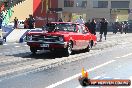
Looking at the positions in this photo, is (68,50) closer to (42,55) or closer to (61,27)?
(42,55)

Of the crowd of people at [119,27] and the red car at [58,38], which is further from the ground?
the red car at [58,38]

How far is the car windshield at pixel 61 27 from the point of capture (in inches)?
675

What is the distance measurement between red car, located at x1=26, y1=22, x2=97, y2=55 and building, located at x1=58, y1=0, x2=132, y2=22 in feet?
188

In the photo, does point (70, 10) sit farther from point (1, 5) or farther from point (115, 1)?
point (1, 5)

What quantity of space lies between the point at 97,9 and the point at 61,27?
59.9m

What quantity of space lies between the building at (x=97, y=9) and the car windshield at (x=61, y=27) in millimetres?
57198

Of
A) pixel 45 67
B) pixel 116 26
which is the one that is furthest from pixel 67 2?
pixel 45 67

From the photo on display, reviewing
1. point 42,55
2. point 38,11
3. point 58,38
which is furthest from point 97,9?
point 58,38

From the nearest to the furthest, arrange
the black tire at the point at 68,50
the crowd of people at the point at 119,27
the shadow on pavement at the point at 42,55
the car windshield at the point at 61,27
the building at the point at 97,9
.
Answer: the shadow on pavement at the point at 42,55, the black tire at the point at 68,50, the car windshield at the point at 61,27, the crowd of people at the point at 119,27, the building at the point at 97,9

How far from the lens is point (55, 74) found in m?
11.0

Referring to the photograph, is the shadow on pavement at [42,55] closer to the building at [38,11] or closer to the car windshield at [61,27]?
the car windshield at [61,27]

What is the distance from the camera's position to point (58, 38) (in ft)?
52.4

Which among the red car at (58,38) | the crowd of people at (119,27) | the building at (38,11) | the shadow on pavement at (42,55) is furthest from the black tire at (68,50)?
the building at (38,11)

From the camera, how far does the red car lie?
16.0 metres
